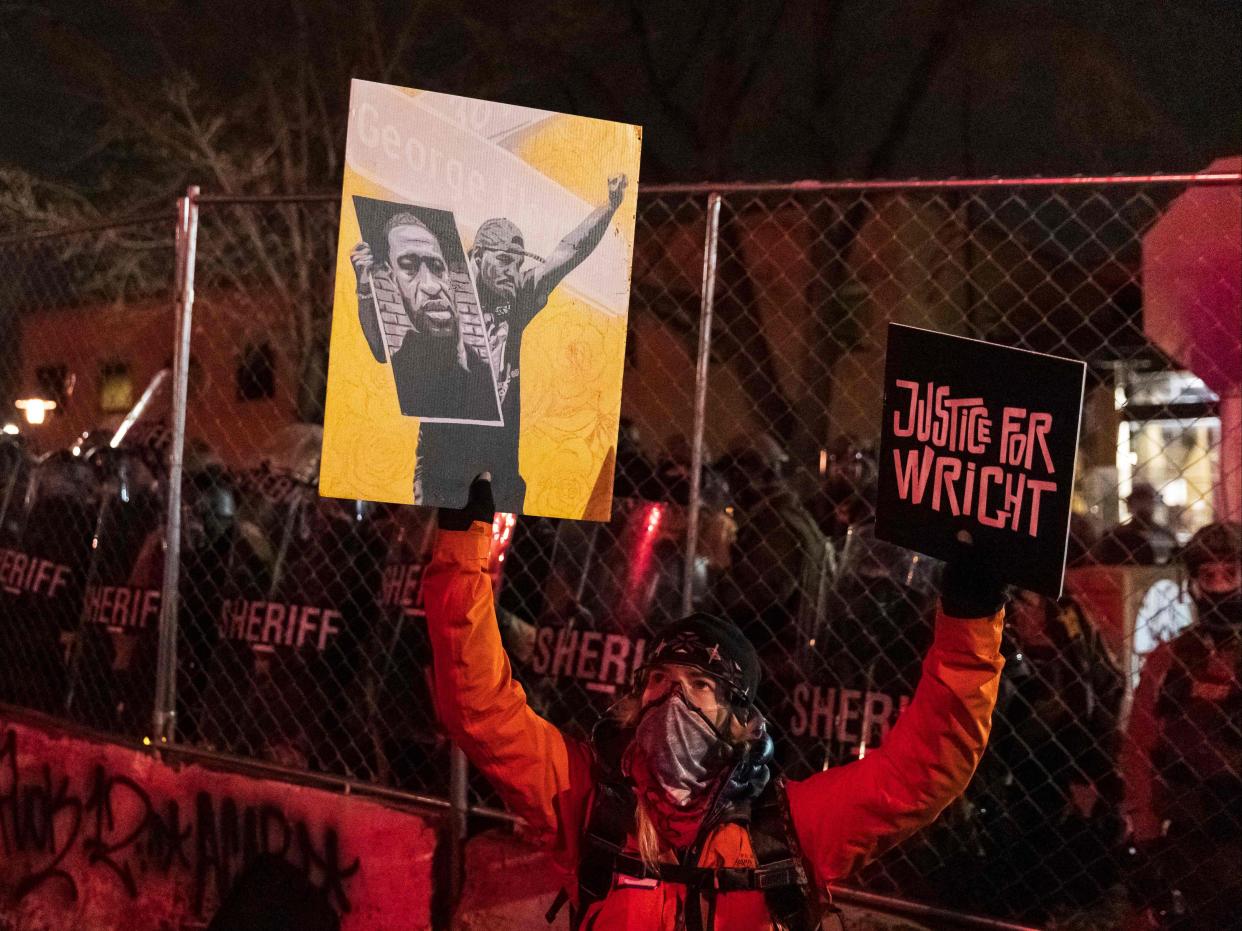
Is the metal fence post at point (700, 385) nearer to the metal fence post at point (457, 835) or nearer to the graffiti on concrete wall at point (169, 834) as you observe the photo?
the metal fence post at point (457, 835)

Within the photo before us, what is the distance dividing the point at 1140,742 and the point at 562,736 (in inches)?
90.8

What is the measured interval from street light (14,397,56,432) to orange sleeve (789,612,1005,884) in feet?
19.2

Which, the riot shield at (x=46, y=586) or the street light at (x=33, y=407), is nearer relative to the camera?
the riot shield at (x=46, y=586)

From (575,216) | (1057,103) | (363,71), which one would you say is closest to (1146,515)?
(575,216)

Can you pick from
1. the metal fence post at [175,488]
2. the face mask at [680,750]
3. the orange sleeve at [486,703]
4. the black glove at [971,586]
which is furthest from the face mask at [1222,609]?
the metal fence post at [175,488]

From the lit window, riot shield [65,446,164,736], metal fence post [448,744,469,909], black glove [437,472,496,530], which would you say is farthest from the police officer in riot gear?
the lit window

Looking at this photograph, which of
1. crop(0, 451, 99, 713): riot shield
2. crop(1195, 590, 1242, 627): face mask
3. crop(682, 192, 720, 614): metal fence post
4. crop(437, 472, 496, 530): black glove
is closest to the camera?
crop(437, 472, 496, 530): black glove

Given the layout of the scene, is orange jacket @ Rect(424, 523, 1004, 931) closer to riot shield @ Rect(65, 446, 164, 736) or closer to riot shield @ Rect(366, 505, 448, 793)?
riot shield @ Rect(366, 505, 448, 793)

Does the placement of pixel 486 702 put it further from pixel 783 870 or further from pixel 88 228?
pixel 88 228

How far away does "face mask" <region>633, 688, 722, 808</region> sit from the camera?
8.34 ft

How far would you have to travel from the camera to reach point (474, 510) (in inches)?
108

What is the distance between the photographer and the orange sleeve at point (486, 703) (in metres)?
2.64

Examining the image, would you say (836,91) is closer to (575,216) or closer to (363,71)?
(363,71)

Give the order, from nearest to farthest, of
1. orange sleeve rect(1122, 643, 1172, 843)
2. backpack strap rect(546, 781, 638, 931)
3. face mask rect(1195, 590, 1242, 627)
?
backpack strap rect(546, 781, 638, 931), orange sleeve rect(1122, 643, 1172, 843), face mask rect(1195, 590, 1242, 627)
